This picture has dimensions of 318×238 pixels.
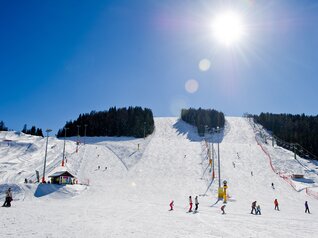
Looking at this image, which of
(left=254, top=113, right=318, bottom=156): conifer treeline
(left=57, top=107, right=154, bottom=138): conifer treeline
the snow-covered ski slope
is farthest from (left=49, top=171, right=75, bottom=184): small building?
(left=254, top=113, right=318, bottom=156): conifer treeline

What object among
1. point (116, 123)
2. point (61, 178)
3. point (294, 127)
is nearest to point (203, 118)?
point (294, 127)

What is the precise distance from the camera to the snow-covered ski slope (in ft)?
50.1

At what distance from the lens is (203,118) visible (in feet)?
320

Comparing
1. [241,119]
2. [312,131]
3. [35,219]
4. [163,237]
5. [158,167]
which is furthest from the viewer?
[241,119]

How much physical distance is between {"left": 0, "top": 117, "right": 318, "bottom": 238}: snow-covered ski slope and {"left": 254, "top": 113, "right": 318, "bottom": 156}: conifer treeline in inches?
512

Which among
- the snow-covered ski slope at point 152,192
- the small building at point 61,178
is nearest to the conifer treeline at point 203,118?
the snow-covered ski slope at point 152,192

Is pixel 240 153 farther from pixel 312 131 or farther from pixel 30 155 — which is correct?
pixel 30 155

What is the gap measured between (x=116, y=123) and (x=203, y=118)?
1243 inches

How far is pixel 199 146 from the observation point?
64.4 metres

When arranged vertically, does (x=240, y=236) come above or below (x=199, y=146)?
below

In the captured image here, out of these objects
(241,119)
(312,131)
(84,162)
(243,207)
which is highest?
(241,119)

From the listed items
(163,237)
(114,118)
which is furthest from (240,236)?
(114,118)

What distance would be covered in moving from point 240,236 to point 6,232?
11.2 metres

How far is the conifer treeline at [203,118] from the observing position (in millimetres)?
95594
